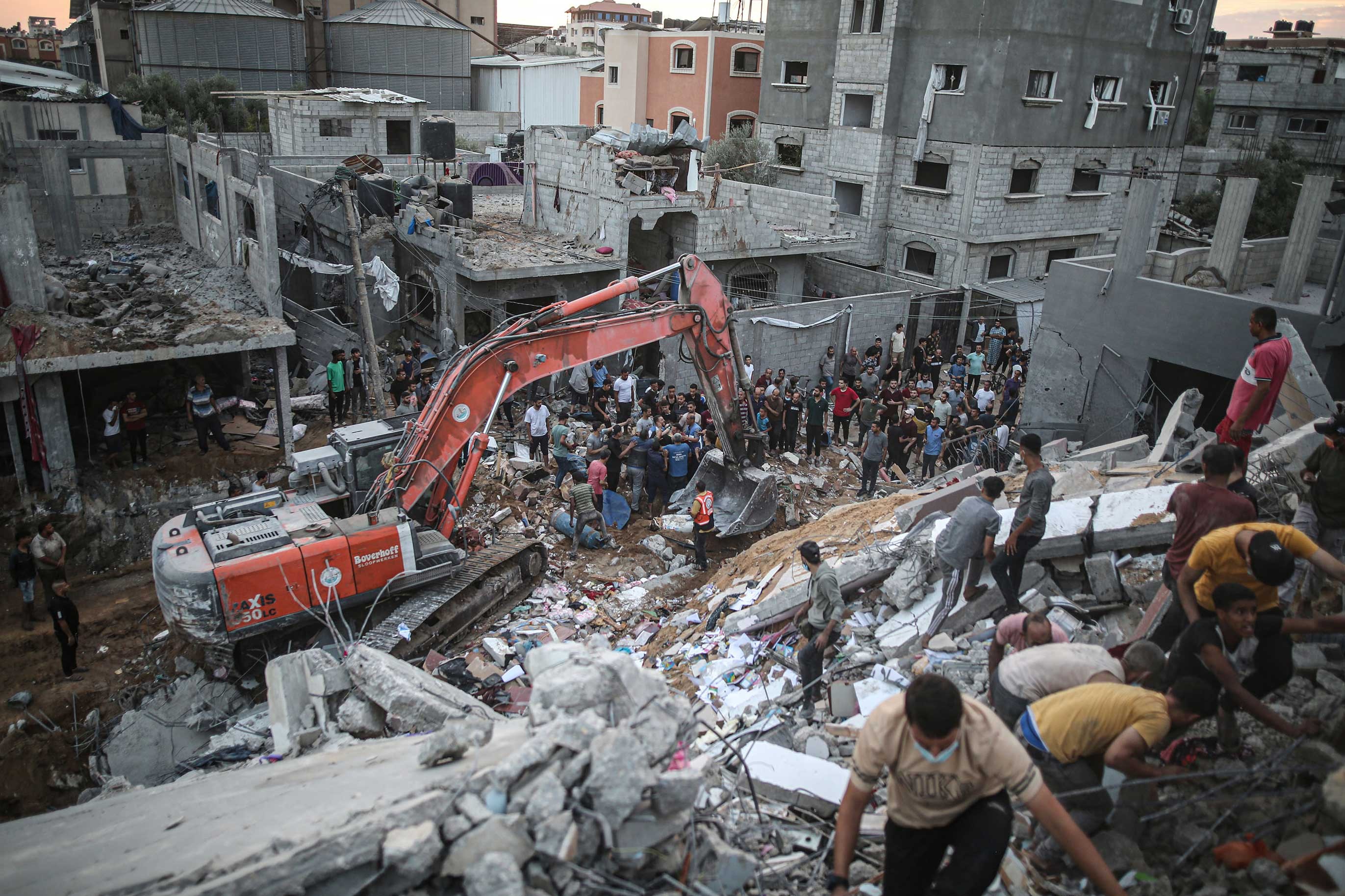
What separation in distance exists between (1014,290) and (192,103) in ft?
118

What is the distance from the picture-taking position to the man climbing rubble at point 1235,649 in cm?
425

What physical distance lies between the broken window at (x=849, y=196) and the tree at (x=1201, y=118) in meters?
20.7

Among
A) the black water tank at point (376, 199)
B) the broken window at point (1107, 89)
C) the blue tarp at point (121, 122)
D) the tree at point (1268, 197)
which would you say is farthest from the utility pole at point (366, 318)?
the tree at point (1268, 197)

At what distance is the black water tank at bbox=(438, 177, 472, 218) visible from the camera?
769 inches

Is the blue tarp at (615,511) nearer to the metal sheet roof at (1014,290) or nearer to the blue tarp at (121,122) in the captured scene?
the metal sheet roof at (1014,290)

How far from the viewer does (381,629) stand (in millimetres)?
8859

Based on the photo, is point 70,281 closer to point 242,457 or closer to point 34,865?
point 242,457

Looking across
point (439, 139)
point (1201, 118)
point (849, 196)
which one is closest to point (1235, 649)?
point (439, 139)

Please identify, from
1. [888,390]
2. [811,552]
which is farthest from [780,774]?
[888,390]

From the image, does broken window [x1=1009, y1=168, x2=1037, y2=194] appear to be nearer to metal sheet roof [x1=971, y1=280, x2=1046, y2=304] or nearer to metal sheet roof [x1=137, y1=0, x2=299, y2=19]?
metal sheet roof [x1=971, y1=280, x2=1046, y2=304]

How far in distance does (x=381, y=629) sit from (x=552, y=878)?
5.97m

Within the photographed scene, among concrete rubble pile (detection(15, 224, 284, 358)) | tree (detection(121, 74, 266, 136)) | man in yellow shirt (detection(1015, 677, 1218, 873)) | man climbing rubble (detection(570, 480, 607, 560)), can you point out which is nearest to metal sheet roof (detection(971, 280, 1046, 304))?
man climbing rubble (detection(570, 480, 607, 560))

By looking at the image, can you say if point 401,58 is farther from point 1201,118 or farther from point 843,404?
point 843,404

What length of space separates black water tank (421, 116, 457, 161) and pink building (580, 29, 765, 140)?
13417mm
